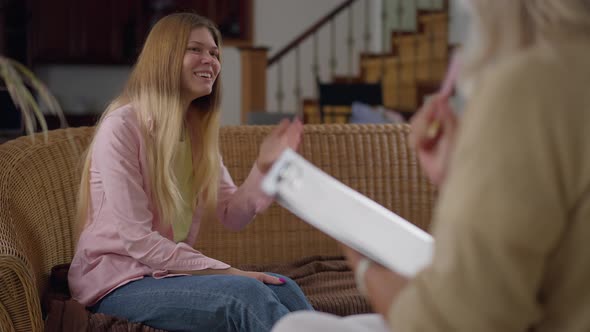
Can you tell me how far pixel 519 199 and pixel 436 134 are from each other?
0.17 meters

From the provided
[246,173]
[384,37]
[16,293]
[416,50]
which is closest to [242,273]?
[16,293]

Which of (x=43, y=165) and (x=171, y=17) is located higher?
(x=171, y=17)

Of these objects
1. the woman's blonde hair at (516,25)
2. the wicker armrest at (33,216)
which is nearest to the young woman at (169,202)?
the wicker armrest at (33,216)

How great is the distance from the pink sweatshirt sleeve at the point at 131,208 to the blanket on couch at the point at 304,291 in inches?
5.6

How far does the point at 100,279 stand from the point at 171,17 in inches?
23.7

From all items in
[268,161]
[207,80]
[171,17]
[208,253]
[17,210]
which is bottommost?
[208,253]

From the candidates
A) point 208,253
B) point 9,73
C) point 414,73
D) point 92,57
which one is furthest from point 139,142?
point 92,57

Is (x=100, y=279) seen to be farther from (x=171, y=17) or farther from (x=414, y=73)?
(x=414, y=73)

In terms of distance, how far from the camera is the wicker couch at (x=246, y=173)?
208 centimetres

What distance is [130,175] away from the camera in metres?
1.80

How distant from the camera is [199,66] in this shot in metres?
1.95

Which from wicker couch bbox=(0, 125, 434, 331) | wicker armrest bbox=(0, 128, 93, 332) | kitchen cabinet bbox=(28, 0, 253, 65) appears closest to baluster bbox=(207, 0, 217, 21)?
kitchen cabinet bbox=(28, 0, 253, 65)

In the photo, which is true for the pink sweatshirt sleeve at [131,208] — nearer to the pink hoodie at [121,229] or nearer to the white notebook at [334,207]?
the pink hoodie at [121,229]

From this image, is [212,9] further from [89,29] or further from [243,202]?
[243,202]
